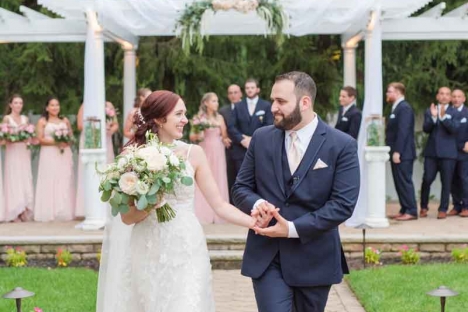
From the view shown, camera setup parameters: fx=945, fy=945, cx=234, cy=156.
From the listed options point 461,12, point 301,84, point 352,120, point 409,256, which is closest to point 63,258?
point 409,256

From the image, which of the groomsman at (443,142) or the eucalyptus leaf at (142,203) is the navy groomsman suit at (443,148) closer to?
the groomsman at (443,142)

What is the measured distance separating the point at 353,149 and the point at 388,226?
277 inches

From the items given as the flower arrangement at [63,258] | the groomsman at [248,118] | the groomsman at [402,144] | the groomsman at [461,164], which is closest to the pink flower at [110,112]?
the groomsman at [248,118]

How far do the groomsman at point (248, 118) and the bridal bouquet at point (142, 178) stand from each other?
7.72 m

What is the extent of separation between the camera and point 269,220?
5148 millimetres

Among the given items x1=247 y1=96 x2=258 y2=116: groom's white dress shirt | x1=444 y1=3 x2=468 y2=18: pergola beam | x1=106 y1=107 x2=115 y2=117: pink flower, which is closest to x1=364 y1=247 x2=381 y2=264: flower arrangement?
x1=247 y1=96 x2=258 y2=116: groom's white dress shirt

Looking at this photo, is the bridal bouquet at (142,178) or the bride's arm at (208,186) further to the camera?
the bride's arm at (208,186)

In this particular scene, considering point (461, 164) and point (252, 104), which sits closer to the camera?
point (252, 104)

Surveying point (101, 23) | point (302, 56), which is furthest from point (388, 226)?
point (302, 56)

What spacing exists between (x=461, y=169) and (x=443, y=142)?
596mm

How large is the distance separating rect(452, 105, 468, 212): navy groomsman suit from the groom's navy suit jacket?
8263 mm

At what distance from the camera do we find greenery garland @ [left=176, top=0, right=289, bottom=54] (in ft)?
38.5

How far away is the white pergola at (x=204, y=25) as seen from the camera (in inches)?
472

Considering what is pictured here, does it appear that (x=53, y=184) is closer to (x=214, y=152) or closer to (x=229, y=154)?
(x=214, y=152)
